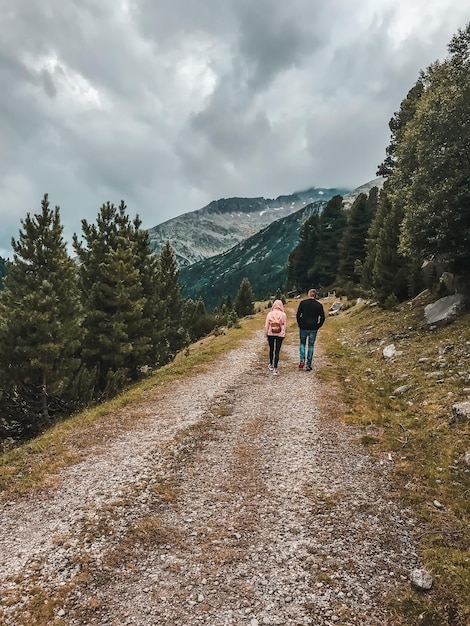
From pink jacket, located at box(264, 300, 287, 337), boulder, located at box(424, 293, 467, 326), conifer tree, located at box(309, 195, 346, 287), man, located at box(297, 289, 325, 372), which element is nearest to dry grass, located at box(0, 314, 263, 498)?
pink jacket, located at box(264, 300, 287, 337)

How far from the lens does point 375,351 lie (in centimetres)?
1884

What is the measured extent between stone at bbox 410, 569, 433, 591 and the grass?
0.26 feet

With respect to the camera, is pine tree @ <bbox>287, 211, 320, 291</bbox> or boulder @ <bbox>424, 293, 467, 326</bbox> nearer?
boulder @ <bbox>424, 293, 467, 326</bbox>

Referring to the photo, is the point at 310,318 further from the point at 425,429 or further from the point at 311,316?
the point at 425,429

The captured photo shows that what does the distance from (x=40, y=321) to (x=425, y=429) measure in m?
17.8

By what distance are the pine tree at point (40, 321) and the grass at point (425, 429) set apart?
44.9ft

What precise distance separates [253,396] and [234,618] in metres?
9.35

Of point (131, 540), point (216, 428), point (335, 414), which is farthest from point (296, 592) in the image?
point (335, 414)

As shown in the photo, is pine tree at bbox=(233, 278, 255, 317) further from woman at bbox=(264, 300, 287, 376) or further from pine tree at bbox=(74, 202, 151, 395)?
A: woman at bbox=(264, 300, 287, 376)

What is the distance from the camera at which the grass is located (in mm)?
5023

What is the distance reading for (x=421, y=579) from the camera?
16.4 ft

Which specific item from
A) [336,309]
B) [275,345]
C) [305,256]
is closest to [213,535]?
[275,345]

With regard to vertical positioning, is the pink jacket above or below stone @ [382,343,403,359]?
above

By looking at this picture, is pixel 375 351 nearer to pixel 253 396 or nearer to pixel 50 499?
pixel 253 396
